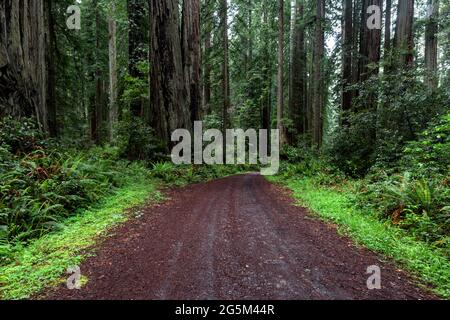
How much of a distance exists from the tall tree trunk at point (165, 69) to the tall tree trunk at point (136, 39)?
159 centimetres

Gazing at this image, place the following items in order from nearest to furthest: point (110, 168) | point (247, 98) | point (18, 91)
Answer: point (18, 91) < point (110, 168) < point (247, 98)

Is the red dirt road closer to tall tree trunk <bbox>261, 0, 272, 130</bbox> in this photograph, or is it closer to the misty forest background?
the misty forest background

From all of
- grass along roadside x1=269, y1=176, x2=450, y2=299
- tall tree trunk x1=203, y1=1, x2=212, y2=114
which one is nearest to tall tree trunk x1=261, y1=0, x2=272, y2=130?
tall tree trunk x1=203, y1=1, x2=212, y2=114

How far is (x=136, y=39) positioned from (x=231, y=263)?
44.0ft

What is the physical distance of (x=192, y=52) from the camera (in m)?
14.0

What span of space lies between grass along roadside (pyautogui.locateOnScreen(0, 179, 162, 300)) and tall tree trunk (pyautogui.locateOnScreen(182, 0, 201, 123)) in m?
8.75

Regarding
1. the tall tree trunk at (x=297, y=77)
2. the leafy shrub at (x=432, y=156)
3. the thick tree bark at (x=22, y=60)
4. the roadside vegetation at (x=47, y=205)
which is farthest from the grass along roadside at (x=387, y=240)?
the tall tree trunk at (x=297, y=77)

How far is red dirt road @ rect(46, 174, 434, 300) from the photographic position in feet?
9.63

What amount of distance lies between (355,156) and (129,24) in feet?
37.3

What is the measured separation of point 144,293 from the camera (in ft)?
9.44

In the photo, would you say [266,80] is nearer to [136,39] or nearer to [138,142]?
[136,39]

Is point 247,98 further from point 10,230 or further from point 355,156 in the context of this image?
point 10,230

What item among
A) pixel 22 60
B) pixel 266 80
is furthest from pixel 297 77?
pixel 22 60
